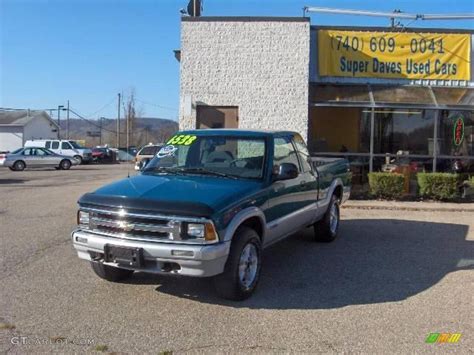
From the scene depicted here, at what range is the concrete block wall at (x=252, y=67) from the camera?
15242 mm

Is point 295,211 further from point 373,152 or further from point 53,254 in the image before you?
point 373,152

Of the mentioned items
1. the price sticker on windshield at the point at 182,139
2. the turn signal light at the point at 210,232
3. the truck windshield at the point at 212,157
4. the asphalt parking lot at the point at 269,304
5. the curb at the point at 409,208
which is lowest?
the asphalt parking lot at the point at 269,304

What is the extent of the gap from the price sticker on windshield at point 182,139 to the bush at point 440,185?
8544 millimetres

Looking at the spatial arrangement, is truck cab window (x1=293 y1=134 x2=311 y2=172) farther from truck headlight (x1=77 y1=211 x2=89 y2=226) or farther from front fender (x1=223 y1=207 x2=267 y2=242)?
truck headlight (x1=77 y1=211 x2=89 y2=226)

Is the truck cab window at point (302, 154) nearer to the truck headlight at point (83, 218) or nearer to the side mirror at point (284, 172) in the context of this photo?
the side mirror at point (284, 172)

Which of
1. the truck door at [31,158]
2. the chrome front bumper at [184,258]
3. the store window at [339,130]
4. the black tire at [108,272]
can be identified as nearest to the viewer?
the chrome front bumper at [184,258]

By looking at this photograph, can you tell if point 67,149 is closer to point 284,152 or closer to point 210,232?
point 284,152

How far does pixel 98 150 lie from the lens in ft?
155

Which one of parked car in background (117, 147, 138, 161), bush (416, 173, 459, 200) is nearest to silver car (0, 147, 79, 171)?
parked car in background (117, 147, 138, 161)

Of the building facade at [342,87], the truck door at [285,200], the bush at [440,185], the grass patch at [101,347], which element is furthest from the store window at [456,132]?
the grass patch at [101,347]

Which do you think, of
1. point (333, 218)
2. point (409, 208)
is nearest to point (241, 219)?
point (333, 218)

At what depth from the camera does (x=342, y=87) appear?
1603cm

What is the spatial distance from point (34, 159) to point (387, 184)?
90.7ft

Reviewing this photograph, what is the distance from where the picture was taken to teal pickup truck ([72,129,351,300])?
5.05m
